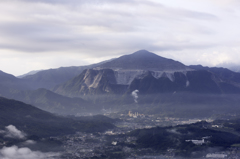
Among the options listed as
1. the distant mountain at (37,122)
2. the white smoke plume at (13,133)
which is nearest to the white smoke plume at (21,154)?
the white smoke plume at (13,133)

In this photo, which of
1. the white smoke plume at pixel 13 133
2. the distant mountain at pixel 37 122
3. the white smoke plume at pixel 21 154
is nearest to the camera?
the white smoke plume at pixel 21 154

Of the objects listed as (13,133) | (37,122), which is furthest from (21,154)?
(37,122)

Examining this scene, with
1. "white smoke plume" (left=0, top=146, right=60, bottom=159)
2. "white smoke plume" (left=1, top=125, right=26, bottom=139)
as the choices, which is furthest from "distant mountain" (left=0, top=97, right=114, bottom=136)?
"white smoke plume" (left=0, top=146, right=60, bottom=159)

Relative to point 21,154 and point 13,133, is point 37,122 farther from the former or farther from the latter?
point 21,154

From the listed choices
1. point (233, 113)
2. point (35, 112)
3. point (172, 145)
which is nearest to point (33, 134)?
point (35, 112)

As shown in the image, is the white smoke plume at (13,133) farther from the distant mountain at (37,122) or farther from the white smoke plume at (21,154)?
the white smoke plume at (21,154)

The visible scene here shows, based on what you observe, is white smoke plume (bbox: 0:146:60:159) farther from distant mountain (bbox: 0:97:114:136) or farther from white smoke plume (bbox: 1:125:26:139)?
distant mountain (bbox: 0:97:114:136)
